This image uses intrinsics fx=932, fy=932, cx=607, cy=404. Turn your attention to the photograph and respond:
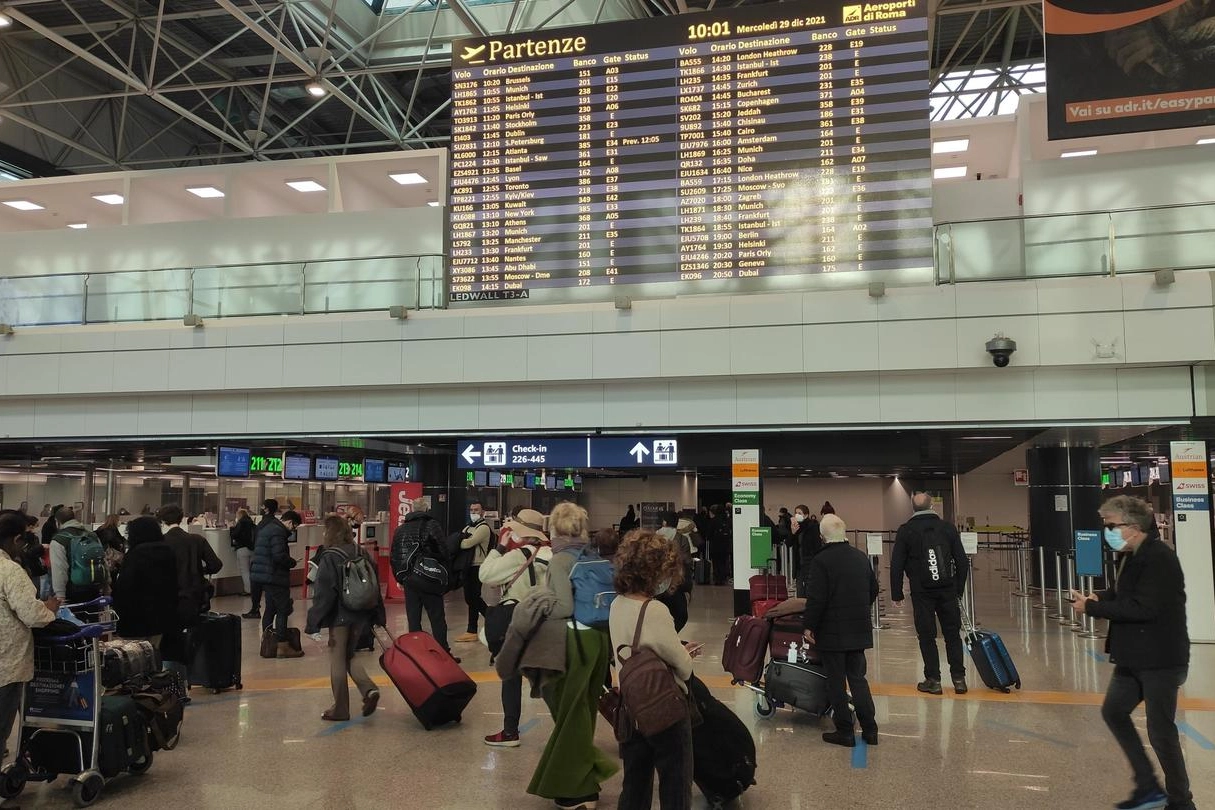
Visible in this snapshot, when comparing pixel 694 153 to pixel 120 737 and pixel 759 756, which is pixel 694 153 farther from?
pixel 120 737

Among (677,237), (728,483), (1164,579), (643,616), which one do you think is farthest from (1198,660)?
(728,483)

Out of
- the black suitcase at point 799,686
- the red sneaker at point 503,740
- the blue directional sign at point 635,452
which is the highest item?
the blue directional sign at point 635,452

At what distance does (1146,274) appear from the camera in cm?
1156

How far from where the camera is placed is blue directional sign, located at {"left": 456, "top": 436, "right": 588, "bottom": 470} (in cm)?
1338

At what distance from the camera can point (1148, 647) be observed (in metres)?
4.76

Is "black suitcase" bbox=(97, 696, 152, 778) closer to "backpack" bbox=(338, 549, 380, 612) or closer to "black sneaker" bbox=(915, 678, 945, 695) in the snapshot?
"backpack" bbox=(338, 549, 380, 612)

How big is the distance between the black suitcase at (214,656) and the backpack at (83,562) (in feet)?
5.45

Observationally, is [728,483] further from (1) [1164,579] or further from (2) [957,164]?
(1) [1164,579]

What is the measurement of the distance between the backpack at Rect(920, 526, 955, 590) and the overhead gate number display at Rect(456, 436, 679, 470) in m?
5.37

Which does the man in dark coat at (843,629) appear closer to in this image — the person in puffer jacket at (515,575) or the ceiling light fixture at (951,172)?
the person in puffer jacket at (515,575)

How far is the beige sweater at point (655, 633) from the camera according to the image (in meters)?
4.13

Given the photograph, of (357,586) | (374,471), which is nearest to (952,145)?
(374,471)

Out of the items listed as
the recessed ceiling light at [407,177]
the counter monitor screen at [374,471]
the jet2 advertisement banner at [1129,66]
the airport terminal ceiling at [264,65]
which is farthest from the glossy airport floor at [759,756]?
the airport terminal ceiling at [264,65]

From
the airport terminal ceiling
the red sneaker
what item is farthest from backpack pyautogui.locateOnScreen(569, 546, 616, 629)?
the airport terminal ceiling
